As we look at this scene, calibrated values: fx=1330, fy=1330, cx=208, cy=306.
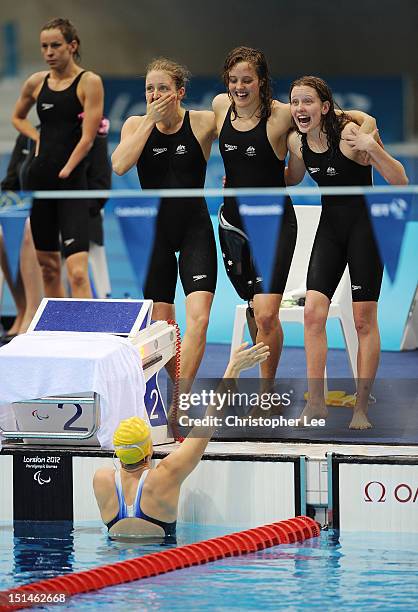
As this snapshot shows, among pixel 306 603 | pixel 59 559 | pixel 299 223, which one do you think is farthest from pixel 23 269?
pixel 306 603

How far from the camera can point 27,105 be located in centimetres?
858

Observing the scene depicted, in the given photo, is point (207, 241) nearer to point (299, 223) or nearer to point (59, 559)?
point (299, 223)

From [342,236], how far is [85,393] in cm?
147

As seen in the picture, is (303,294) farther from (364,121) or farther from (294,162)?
(364,121)

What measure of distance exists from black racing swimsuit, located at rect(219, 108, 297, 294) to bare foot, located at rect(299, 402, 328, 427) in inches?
23.6

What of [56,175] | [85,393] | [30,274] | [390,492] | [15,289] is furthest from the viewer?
[15,289]

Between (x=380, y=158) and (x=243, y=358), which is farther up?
(x=380, y=158)

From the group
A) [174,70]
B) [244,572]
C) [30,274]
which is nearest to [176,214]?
[174,70]

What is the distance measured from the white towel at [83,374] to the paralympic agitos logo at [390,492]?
1107 mm

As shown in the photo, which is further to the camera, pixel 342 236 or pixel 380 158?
pixel 342 236

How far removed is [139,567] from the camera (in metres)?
5.44

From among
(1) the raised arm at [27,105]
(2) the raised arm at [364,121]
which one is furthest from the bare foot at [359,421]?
(1) the raised arm at [27,105]

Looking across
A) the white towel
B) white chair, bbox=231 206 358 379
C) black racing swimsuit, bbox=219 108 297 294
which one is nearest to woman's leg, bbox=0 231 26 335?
white chair, bbox=231 206 358 379

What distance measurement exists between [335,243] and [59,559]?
2.04 m
